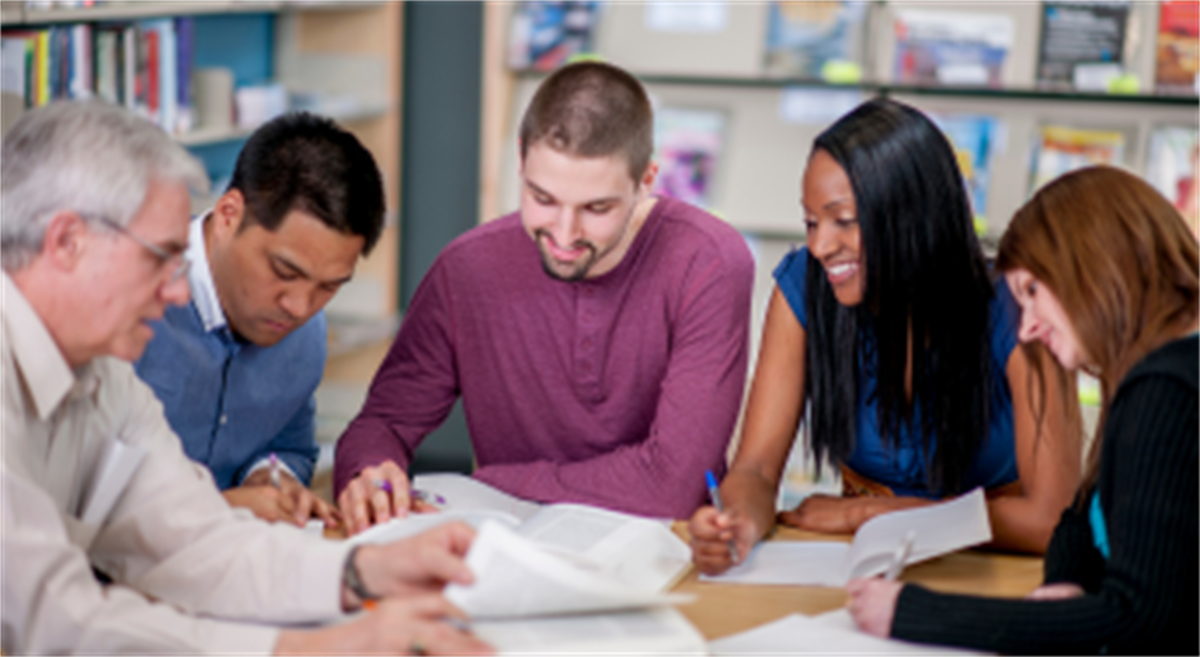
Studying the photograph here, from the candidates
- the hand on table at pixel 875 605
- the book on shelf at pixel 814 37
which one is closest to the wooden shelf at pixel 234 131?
the book on shelf at pixel 814 37

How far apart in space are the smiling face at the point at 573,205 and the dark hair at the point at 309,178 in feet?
0.78

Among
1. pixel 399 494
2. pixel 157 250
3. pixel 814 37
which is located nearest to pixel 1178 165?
pixel 814 37

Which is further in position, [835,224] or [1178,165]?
[1178,165]

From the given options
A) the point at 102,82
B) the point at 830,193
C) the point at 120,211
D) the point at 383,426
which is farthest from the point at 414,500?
the point at 102,82

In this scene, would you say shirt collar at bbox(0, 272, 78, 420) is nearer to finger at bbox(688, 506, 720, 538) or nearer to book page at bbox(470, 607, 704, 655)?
book page at bbox(470, 607, 704, 655)

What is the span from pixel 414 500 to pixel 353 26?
2.73 metres

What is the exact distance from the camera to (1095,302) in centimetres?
128

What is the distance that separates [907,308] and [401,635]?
97 centimetres

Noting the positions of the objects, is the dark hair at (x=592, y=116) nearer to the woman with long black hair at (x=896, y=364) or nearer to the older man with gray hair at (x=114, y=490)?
the woman with long black hair at (x=896, y=364)

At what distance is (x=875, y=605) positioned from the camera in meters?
1.27

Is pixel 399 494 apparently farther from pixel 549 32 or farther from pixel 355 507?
pixel 549 32

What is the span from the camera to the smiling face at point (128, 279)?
1.13m

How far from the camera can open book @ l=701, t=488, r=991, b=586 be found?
1.43 metres

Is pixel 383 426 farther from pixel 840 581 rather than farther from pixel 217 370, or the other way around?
pixel 840 581
